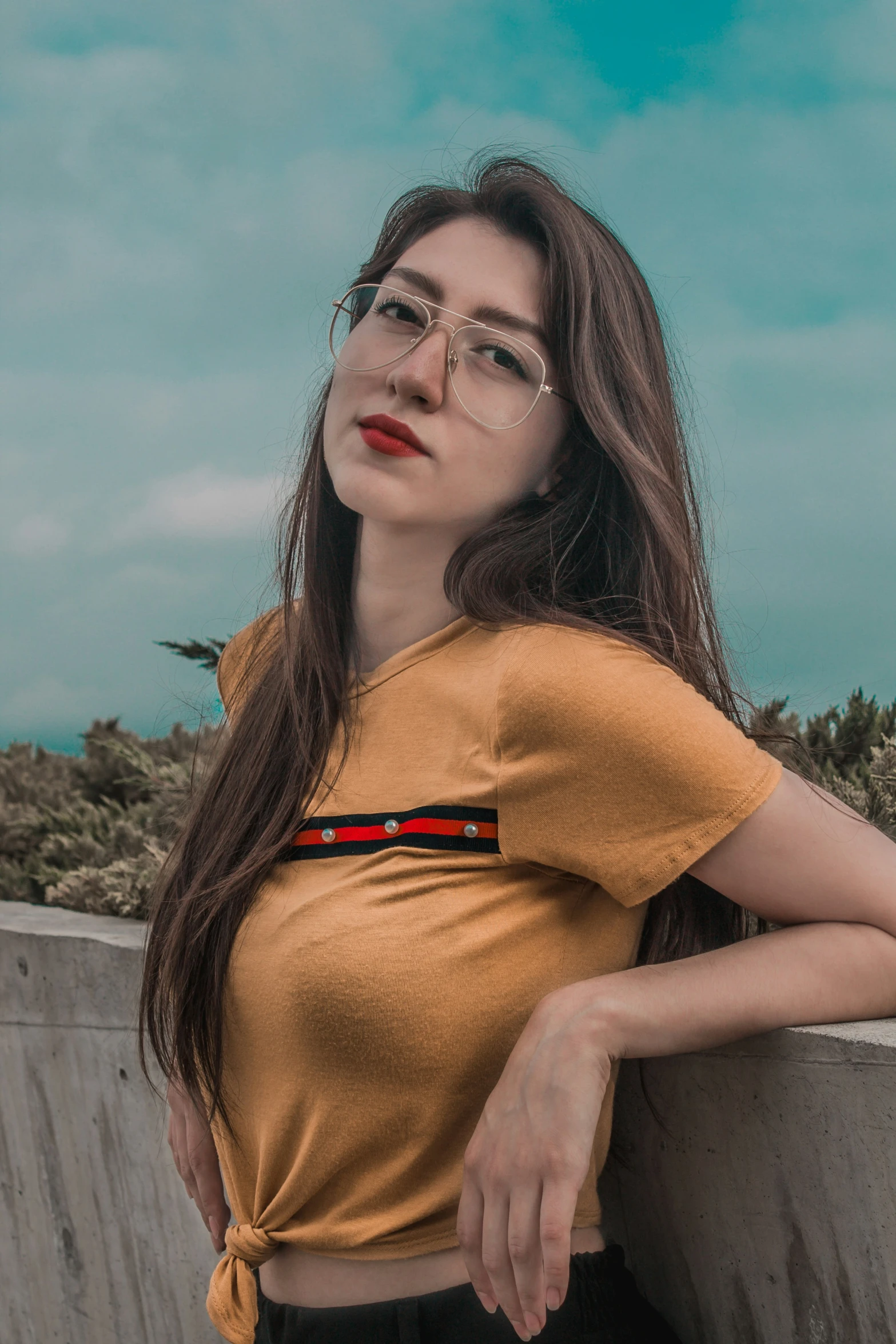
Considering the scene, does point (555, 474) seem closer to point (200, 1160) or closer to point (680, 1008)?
point (680, 1008)

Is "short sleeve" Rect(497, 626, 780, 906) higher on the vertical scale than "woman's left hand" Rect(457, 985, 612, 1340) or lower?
higher

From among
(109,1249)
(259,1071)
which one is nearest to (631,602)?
(259,1071)

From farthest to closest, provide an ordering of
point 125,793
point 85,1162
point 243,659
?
point 125,793 < point 85,1162 < point 243,659

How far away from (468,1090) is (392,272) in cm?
134

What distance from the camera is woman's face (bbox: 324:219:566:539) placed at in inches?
72.7

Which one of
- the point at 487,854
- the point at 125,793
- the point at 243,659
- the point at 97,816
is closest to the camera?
the point at 487,854

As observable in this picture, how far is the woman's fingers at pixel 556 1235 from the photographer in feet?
4.36

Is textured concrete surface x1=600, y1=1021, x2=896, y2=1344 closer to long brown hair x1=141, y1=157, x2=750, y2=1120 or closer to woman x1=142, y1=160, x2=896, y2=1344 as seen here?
woman x1=142, y1=160, x2=896, y2=1344

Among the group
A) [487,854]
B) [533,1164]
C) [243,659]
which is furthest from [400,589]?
[533,1164]

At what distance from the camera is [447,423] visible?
185 cm

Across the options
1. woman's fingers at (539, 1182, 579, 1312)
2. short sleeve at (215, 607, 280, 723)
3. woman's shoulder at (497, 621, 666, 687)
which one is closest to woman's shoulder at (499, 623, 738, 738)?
woman's shoulder at (497, 621, 666, 687)

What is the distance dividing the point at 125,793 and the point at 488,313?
3.42 metres

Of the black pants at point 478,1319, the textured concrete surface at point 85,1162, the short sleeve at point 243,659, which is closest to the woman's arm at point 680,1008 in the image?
the black pants at point 478,1319

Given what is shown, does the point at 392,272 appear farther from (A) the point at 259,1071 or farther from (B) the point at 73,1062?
(B) the point at 73,1062
